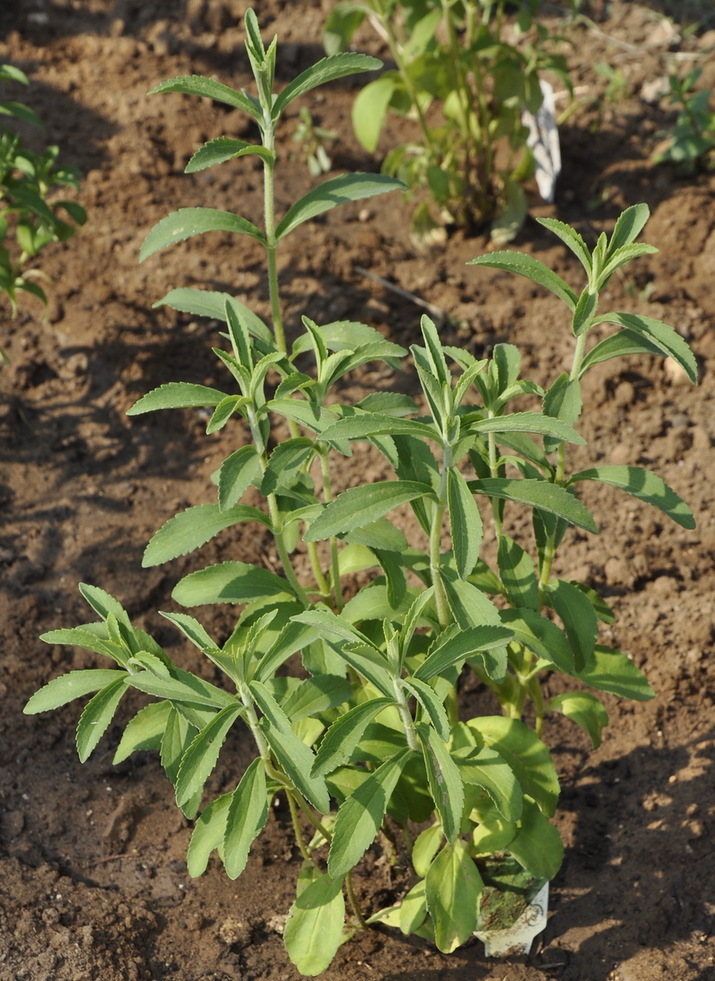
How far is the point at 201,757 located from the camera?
2246 millimetres

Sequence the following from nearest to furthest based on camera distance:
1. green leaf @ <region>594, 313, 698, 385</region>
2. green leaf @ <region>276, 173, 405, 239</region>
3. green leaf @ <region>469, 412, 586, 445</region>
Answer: green leaf @ <region>469, 412, 586, 445</region> < green leaf @ <region>594, 313, 698, 385</region> < green leaf @ <region>276, 173, 405, 239</region>

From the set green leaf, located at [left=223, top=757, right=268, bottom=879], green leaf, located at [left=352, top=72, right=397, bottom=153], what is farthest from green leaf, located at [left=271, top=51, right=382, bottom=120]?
green leaf, located at [left=352, top=72, right=397, bottom=153]

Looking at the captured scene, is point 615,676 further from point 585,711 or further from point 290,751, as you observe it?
point 290,751

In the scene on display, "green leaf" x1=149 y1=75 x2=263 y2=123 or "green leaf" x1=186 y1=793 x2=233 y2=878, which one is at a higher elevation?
"green leaf" x1=149 y1=75 x2=263 y2=123

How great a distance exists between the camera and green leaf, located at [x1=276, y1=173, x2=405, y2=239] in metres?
2.72

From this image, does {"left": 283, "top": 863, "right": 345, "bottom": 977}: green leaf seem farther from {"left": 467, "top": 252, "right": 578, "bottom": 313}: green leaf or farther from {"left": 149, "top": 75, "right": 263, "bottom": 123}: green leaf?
{"left": 149, "top": 75, "right": 263, "bottom": 123}: green leaf

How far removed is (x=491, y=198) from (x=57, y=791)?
3.24m

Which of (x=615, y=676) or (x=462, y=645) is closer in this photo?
(x=462, y=645)

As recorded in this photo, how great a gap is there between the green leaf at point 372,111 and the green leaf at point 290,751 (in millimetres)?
2950

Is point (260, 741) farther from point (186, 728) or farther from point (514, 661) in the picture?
point (514, 661)

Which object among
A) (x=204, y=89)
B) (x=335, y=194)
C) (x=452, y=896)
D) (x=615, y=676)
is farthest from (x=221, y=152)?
(x=452, y=896)

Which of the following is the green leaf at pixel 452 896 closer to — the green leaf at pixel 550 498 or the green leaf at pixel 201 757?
the green leaf at pixel 201 757

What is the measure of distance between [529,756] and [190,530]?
39.4 inches

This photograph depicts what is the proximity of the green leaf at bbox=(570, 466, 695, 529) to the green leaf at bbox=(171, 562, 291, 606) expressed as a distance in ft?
2.57
